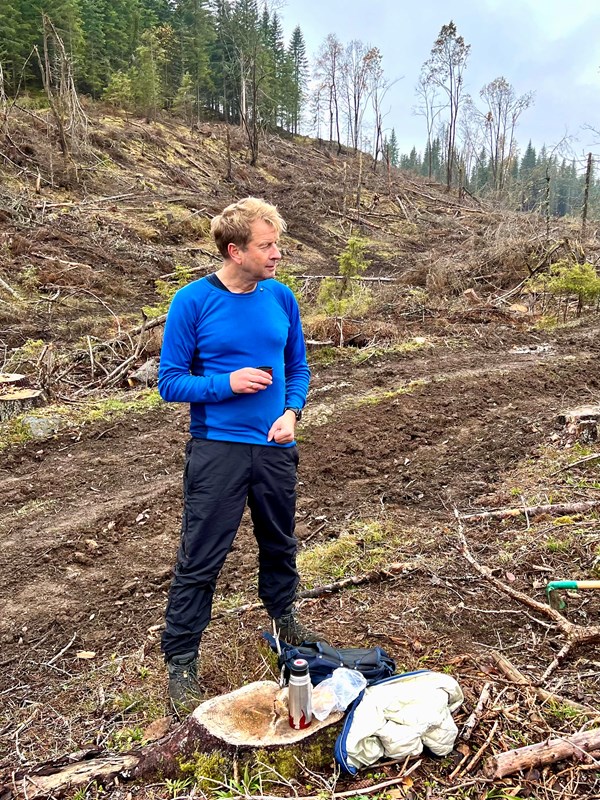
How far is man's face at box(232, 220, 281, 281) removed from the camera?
2.41 m

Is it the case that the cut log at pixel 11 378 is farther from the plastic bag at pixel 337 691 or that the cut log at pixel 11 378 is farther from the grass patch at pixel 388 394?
the plastic bag at pixel 337 691

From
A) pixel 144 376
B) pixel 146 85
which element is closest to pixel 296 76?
Result: pixel 146 85

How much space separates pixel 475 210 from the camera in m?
33.2

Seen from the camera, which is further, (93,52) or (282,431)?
(93,52)

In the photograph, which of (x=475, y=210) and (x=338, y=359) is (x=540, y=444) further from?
(x=475, y=210)

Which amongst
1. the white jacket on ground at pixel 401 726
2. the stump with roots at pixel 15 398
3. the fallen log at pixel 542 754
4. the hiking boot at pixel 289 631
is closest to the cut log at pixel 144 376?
the stump with roots at pixel 15 398

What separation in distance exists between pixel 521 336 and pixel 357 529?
756 cm

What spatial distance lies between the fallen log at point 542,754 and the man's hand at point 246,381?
155cm

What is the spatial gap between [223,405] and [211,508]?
440mm

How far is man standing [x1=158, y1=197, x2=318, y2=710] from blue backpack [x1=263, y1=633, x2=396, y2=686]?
1.33 feet

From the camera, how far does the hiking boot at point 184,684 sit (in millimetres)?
2457

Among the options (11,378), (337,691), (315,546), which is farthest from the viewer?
(11,378)

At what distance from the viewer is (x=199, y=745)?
203cm

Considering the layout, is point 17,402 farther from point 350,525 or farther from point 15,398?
point 350,525
